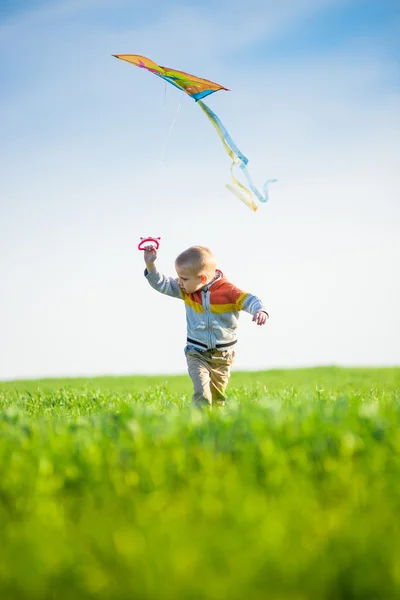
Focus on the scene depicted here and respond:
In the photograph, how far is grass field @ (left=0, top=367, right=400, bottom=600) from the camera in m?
2.15

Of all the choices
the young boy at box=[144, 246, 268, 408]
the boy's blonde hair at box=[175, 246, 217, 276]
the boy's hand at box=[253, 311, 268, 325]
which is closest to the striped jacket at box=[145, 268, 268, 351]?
the young boy at box=[144, 246, 268, 408]

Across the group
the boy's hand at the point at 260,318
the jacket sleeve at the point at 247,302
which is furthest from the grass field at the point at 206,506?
the jacket sleeve at the point at 247,302

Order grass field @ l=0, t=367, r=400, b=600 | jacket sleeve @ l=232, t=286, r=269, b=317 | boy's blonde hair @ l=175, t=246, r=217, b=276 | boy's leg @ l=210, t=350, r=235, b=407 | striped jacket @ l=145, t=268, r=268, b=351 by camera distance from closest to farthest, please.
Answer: grass field @ l=0, t=367, r=400, b=600 < jacket sleeve @ l=232, t=286, r=269, b=317 < boy's blonde hair @ l=175, t=246, r=217, b=276 < striped jacket @ l=145, t=268, r=268, b=351 < boy's leg @ l=210, t=350, r=235, b=407

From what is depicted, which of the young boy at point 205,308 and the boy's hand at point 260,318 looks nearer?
the boy's hand at point 260,318

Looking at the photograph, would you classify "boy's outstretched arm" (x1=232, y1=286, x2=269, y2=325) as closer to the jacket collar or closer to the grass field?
the jacket collar

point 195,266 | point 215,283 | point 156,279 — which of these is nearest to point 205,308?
point 215,283

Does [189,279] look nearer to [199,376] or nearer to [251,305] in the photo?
[251,305]

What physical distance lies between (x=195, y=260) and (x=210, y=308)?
1.94 ft

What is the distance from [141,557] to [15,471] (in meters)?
1.31

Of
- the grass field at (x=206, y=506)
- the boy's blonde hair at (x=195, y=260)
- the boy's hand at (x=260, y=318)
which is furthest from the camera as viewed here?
the boy's blonde hair at (x=195, y=260)

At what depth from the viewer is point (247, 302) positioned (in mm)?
7051

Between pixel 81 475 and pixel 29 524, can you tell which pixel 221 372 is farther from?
pixel 29 524

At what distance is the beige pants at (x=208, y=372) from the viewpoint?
7227 millimetres

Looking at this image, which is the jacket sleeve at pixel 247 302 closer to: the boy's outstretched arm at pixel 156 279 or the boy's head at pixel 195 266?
the boy's head at pixel 195 266
